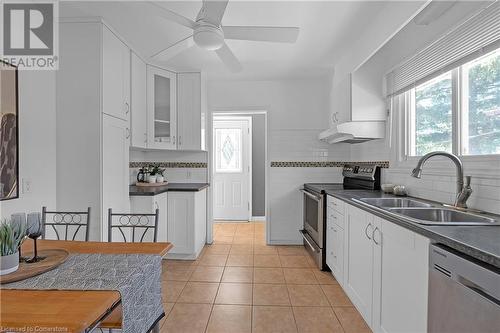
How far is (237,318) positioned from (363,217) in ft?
4.00

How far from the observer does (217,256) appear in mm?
3350

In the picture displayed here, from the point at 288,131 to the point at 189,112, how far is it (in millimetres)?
1434

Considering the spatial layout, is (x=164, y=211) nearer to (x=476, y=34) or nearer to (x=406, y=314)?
(x=406, y=314)

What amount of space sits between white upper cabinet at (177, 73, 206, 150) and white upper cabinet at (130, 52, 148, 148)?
48 cm

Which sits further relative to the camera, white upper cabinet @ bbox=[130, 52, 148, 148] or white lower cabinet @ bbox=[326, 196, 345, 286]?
white upper cabinet @ bbox=[130, 52, 148, 148]

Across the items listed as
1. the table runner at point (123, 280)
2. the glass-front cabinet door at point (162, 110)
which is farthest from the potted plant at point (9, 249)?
the glass-front cabinet door at point (162, 110)

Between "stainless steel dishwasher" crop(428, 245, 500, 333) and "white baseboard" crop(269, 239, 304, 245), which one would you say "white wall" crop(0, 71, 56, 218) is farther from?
"white baseboard" crop(269, 239, 304, 245)

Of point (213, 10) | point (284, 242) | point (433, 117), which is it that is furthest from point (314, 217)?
point (213, 10)

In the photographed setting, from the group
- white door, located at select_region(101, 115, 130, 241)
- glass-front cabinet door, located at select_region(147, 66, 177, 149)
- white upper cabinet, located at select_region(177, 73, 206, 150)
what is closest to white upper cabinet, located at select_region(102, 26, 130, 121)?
white door, located at select_region(101, 115, 130, 241)

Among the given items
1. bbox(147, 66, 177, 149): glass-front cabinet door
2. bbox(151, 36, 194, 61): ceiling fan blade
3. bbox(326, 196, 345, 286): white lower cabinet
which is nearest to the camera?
bbox(151, 36, 194, 61): ceiling fan blade

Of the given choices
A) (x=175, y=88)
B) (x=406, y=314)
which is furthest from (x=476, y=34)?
(x=175, y=88)

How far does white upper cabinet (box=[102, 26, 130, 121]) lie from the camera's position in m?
2.23

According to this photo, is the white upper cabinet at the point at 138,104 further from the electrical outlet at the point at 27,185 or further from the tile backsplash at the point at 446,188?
the tile backsplash at the point at 446,188

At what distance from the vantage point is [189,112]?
3.51 metres
